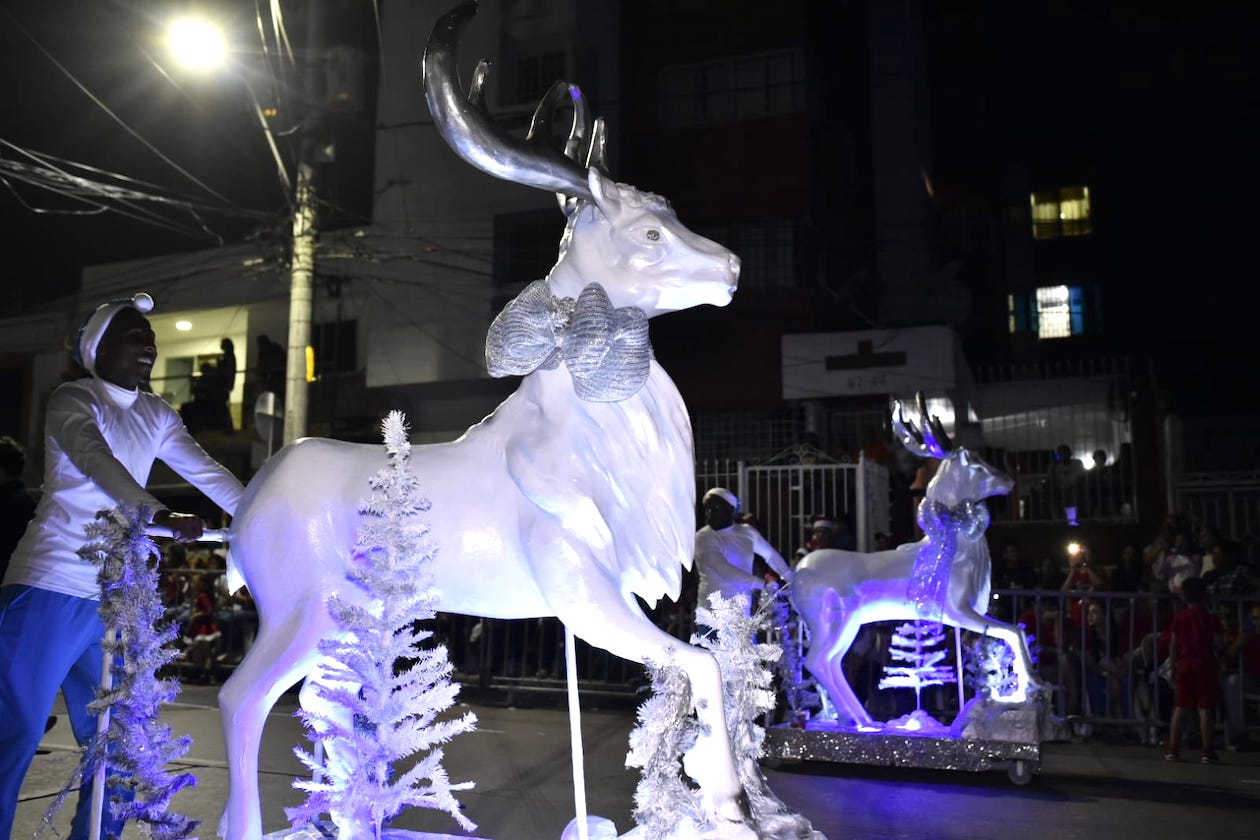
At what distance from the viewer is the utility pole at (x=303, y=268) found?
9297 mm

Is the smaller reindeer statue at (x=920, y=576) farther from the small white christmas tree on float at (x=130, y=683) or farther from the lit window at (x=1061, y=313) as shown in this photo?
the lit window at (x=1061, y=313)

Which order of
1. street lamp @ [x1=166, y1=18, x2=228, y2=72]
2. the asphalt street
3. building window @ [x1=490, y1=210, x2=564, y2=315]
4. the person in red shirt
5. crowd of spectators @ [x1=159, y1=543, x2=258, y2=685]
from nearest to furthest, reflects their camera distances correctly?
1. the asphalt street
2. the person in red shirt
3. street lamp @ [x1=166, y1=18, x2=228, y2=72]
4. crowd of spectators @ [x1=159, y1=543, x2=258, y2=685]
5. building window @ [x1=490, y1=210, x2=564, y2=315]

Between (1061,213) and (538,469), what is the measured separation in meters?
25.8

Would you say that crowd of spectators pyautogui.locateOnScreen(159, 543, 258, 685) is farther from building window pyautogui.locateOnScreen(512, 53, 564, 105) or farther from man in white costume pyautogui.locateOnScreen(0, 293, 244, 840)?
building window pyautogui.locateOnScreen(512, 53, 564, 105)

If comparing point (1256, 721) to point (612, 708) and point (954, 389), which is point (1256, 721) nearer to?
point (612, 708)

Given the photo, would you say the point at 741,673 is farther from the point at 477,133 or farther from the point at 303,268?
the point at 303,268

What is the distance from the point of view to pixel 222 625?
10.9 metres

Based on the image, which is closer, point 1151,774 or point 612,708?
point 1151,774

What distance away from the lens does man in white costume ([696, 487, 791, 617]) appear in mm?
6102

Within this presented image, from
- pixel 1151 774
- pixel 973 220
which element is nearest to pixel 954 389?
pixel 1151 774

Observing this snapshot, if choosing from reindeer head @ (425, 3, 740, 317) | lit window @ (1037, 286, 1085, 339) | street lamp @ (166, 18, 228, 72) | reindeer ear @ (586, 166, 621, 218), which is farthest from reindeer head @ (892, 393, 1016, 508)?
lit window @ (1037, 286, 1085, 339)

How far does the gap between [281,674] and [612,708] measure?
20.9 ft

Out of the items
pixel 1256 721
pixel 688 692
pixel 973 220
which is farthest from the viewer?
pixel 973 220

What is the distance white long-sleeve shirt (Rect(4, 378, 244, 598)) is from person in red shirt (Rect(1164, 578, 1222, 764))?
19.8ft
